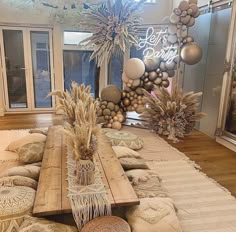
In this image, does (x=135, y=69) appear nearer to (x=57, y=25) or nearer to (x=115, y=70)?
(x=115, y=70)

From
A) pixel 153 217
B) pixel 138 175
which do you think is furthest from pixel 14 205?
pixel 138 175

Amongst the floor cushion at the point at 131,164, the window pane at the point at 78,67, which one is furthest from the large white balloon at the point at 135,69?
the floor cushion at the point at 131,164

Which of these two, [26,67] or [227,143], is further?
[26,67]

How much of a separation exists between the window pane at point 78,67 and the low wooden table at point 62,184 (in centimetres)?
380

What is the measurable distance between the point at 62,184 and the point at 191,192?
143cm

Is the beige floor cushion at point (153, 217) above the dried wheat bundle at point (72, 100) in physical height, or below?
below

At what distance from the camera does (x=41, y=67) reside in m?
6.11

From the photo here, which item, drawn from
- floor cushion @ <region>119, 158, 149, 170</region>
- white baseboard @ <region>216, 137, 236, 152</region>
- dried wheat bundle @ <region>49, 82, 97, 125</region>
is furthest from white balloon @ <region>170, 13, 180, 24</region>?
floor cushion @ <region>119, 158, 149, 170</region>

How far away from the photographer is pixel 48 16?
559 cm

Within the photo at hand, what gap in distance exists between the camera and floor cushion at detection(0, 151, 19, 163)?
10.7 ft

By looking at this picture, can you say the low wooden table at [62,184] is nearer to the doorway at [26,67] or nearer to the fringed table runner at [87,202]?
the fringed table runner at [87,202]

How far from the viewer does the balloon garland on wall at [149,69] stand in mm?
4555

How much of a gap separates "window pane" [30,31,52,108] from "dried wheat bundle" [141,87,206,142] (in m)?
2.94

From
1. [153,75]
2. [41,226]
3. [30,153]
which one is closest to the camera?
[41,226]
